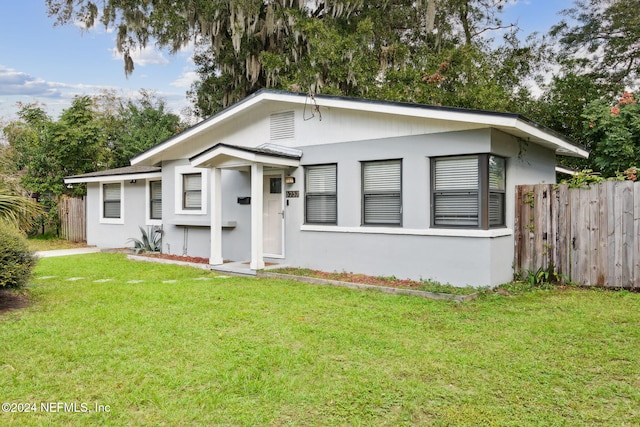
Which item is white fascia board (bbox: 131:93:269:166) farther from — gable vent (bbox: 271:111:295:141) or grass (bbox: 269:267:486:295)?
grass (bbox: 269:267:486:295)

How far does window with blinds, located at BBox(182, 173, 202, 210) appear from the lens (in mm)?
11766

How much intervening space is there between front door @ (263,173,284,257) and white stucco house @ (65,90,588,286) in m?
0.02

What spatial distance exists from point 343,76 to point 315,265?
776cm

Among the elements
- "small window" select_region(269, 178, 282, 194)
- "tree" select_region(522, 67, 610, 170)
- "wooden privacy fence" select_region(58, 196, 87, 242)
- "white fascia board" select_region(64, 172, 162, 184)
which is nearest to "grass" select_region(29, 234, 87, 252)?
"wooden privacy fence" select_region(58, 196, 87, 242)

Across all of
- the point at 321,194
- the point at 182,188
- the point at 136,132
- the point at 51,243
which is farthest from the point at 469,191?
the point at 136,132

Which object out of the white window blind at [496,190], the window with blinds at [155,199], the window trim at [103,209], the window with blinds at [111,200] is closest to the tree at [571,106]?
the white window blind at [496,190]

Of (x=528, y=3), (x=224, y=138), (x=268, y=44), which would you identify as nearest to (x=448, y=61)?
(x=528, y=3)

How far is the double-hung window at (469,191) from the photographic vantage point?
7.39 m

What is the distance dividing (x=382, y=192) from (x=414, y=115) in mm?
1588

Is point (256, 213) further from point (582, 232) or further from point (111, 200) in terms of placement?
Result: point (111, 200)

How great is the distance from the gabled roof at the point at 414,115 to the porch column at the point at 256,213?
1.63m

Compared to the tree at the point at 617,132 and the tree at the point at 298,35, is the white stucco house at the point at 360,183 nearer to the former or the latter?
the tree at the point at 617,132

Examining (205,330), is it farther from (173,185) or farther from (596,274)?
(173,185)

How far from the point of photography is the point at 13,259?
19.4 feet
